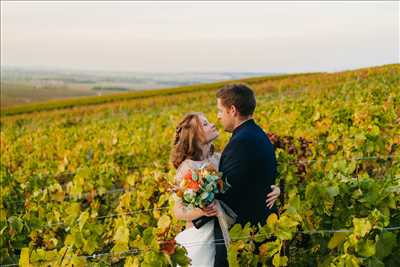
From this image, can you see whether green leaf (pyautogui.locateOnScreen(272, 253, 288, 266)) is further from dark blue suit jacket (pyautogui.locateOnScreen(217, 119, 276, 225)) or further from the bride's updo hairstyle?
the bride's updo hairstyle

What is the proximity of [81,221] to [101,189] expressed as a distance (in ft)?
7.50

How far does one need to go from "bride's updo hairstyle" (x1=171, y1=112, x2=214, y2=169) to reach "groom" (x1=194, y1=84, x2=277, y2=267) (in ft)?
0.49

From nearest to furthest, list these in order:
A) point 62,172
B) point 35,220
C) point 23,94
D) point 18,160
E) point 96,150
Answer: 1. point 35,220
2. point 62,172
3. point 96,150
4. point 18,160
5. point 23,94

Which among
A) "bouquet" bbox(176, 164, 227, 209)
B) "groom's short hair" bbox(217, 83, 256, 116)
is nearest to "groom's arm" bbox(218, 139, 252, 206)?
"bouquet" bbox(176, 164, 227, 209)

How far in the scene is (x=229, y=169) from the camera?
2.68 m

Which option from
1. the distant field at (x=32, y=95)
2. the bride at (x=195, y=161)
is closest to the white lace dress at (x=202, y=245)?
the bride at (x=195, y=161)

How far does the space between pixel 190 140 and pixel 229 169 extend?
33cm

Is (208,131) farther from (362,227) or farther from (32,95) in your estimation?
(32,95)

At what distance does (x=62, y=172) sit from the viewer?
7.44 meters

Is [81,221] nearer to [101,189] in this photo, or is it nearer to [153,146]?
[101,189]

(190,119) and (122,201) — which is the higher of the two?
(190,119)

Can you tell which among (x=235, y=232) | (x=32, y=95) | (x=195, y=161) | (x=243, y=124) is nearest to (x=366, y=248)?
(x=235, y=232)

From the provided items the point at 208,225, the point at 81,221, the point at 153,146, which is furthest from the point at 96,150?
the point at 208,225

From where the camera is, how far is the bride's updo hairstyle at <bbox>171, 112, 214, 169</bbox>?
2.91 m
